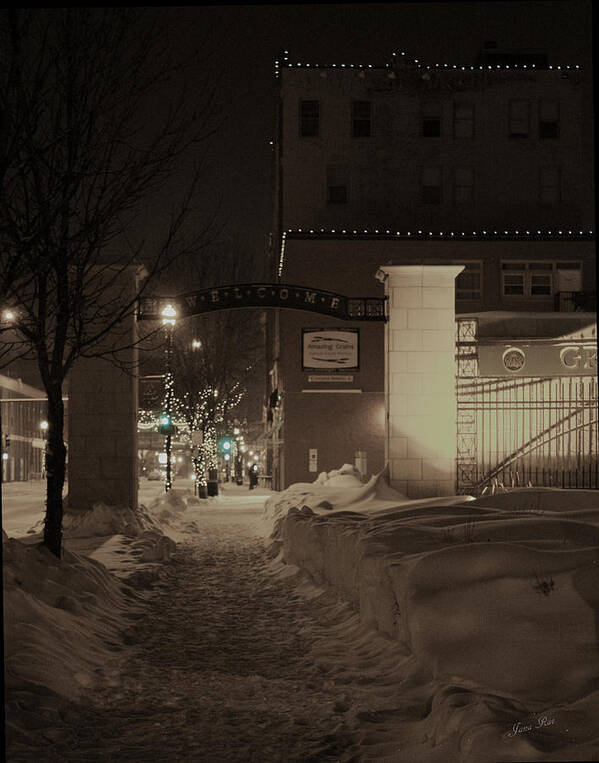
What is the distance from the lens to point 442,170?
3969 cm

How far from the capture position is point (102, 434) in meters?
19.1

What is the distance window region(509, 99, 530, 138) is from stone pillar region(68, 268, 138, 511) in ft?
85.8

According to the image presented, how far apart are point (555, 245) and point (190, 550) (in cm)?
2587

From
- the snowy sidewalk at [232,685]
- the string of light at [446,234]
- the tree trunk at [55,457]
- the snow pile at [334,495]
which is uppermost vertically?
the string of light at [446,234]

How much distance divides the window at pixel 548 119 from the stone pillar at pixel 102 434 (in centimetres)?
2686

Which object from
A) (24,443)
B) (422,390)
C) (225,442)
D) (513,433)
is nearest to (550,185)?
(225,442)

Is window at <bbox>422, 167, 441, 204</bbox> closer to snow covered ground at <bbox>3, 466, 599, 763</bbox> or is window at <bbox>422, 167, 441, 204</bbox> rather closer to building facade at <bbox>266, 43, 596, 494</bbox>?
building facade at <bbox>266, 43, 596, 494</bbox>

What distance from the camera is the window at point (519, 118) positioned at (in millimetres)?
39531

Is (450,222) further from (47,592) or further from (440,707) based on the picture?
(440,707)

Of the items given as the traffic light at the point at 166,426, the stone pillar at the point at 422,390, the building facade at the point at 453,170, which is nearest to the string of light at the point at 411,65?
the building facade at the point at 453,170

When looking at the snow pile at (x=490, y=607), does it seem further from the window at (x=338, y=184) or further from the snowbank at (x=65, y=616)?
the window at (x=338, y=184)

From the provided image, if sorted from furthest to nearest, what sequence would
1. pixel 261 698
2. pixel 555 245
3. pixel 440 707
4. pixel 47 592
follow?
pixel 555 245 → pixel 47 592 → pixel 261 698 → pixel 440 707

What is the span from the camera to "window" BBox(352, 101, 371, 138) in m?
39.3

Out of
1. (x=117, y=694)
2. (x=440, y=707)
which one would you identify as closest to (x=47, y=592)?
(x=117, y=694)
